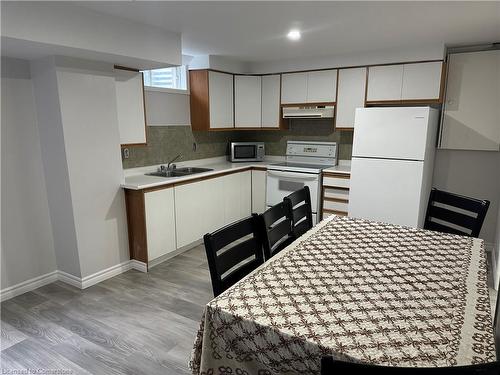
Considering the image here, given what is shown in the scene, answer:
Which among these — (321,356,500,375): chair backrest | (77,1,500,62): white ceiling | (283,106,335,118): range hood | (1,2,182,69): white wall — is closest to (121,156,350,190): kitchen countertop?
(283,106,335,118): range hood

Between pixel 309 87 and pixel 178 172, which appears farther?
pixel 309 87

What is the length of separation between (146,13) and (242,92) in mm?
2191

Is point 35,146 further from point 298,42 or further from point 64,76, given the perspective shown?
point 298,42

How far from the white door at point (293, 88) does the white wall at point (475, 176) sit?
5.92ft

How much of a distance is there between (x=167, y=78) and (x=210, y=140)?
3.35 ft

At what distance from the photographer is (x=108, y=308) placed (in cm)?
259

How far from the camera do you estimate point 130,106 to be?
3.17 metres

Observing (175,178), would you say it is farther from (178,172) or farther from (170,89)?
(170,89)

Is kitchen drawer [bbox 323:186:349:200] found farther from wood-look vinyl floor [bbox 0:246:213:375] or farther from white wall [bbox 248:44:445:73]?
wood-look vinyl floor [bbox 0:246:213:375]

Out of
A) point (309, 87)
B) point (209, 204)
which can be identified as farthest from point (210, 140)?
point (309, 87)

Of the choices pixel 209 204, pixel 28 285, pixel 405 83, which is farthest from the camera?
pixel 209 204

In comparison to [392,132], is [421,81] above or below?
above

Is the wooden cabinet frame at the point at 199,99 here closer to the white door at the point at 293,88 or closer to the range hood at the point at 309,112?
the white door at the point at 293,88

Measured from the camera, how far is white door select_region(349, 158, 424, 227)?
3355 mm
